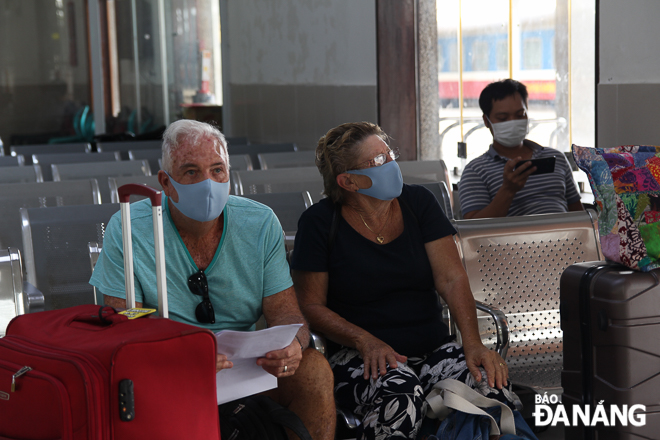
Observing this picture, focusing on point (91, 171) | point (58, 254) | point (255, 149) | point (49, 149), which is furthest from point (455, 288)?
point (49, 149)

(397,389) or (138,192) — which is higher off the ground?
(138,192)

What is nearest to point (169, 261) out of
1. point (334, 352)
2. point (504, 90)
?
point (334, 352)

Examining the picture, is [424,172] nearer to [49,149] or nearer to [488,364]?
[488,364]

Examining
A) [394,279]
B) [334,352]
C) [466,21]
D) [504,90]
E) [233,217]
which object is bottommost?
[334,352]

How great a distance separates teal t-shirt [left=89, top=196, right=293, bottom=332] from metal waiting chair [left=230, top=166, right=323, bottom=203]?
62.5 inches

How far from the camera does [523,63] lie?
5.04m

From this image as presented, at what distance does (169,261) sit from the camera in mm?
1995

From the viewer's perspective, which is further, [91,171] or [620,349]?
[91,171]

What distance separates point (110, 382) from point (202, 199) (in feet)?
2.23

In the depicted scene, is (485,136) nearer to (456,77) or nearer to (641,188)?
(456,77)

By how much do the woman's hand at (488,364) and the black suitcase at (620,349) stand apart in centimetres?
21

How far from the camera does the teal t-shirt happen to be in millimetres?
1951

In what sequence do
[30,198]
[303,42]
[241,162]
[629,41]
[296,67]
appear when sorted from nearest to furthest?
1. [30,198]
2. [629,41]
3. [241,162]
4. [303,42]
5. [296,67]

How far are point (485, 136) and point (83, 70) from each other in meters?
8.56
